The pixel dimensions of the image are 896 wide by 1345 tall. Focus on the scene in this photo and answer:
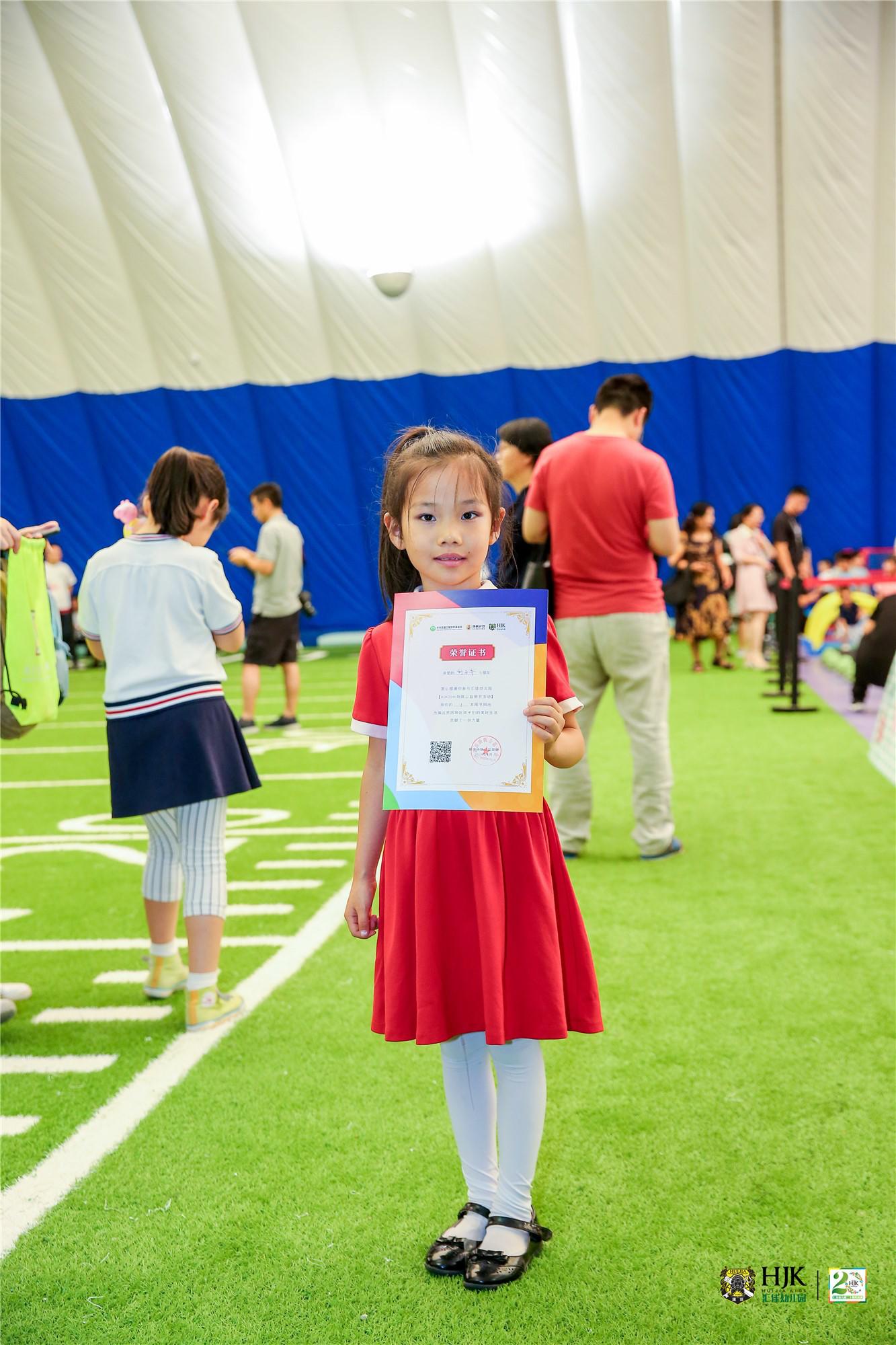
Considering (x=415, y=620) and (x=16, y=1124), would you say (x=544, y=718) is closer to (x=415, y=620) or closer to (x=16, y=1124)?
(x=415, y=620)

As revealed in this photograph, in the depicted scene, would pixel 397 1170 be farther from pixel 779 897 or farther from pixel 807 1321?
pixel 779 897

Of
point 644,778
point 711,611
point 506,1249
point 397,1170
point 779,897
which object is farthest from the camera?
point 711,611

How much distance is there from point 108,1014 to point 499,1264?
1823mm

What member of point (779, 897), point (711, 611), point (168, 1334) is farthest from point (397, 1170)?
point (711, 611)

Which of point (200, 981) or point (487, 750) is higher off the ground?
point (487, 750)

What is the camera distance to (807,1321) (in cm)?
206

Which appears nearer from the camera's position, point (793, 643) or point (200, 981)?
point (200, 981)

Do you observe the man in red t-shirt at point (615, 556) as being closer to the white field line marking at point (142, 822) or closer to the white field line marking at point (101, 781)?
the white field line marking at point (142, 822)

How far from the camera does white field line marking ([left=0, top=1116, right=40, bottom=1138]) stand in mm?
2867

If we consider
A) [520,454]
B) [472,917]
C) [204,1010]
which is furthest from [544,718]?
[520,454]

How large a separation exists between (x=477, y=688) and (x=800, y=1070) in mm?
1599

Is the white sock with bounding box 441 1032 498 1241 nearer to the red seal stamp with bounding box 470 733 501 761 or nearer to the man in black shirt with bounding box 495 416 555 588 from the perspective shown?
the red seal stamp with bounding box 470 733 501 761

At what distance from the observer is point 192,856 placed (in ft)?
11.5

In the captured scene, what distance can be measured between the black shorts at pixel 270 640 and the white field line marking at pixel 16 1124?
5.91 metres
